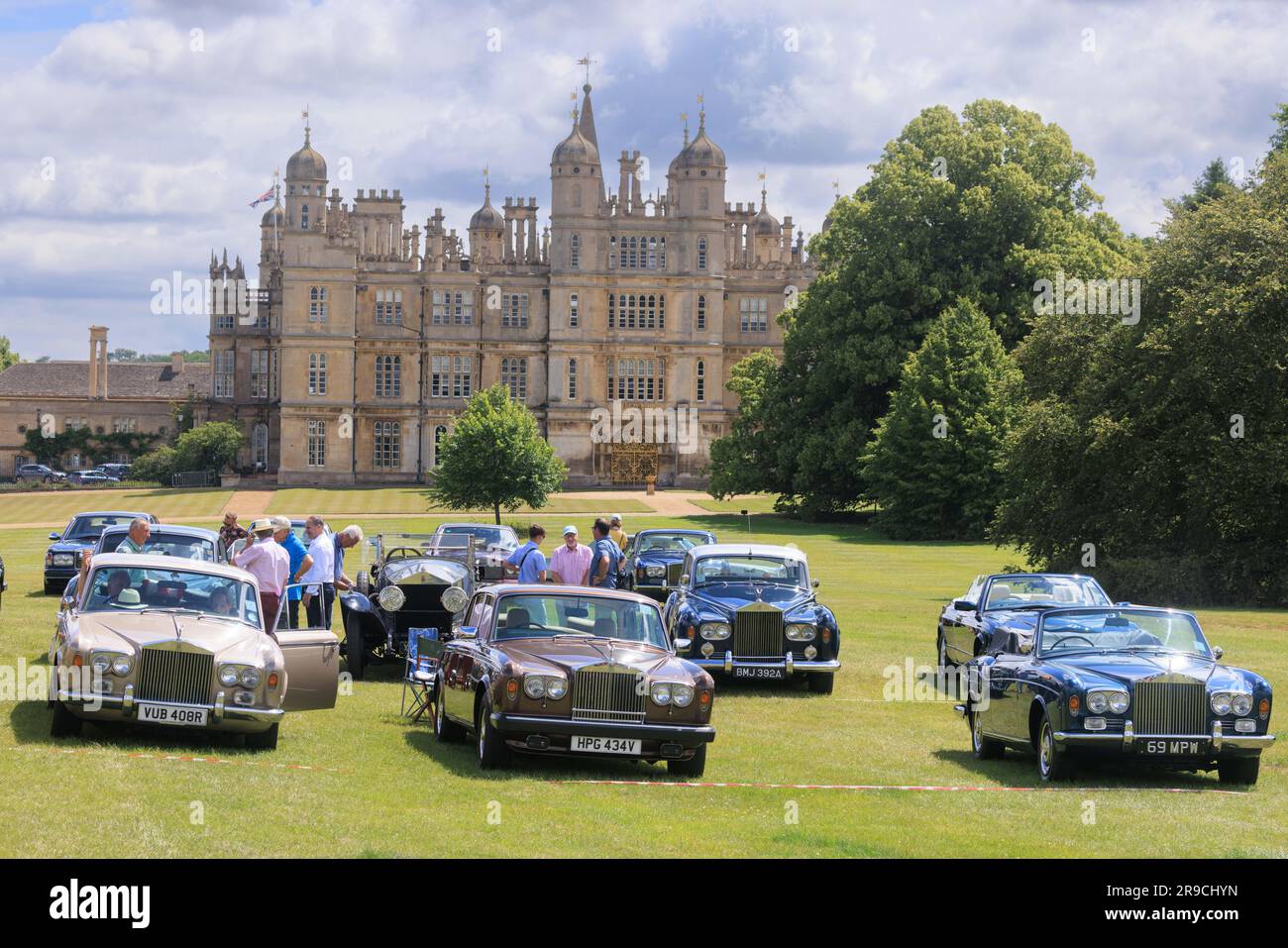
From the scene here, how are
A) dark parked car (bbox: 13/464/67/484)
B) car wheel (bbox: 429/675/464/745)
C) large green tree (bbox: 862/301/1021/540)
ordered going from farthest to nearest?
dark parked car (bbox: 13/464/67/484), large green tree (bbox: 862/301/1021/540), car wheel (bbox: 429/675/464/745)

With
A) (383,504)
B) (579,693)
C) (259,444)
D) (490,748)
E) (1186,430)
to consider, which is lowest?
(383,504)

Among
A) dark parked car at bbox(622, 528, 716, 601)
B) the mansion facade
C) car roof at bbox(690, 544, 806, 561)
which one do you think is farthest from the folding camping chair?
the mansion facade

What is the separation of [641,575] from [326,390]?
230 ft

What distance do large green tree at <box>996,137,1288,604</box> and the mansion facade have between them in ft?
182

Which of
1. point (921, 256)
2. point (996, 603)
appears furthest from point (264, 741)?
point (921, 256)

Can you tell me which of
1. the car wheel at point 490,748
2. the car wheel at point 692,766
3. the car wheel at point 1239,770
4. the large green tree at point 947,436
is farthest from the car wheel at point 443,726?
the large green tree at point 947,436

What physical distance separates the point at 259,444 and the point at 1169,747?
96550 millimetres

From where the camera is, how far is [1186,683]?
14.9 metres

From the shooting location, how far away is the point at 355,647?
21.4 m

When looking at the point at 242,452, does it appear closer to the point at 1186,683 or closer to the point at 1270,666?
the point at 1270,666

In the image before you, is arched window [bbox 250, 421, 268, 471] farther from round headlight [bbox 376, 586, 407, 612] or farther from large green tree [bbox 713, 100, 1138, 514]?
round headlight [bbox 376, 586, 407, 612]

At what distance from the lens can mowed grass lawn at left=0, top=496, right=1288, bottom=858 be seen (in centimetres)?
1134

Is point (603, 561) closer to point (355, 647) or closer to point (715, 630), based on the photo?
point (715, 630)

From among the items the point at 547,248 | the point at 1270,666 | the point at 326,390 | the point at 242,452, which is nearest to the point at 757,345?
the point at 547,248
